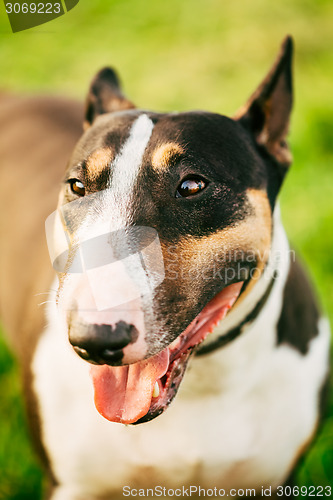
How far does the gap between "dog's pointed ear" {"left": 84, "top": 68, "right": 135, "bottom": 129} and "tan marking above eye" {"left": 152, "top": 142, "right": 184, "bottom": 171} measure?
71 centimetres

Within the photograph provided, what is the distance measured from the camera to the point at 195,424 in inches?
94.2

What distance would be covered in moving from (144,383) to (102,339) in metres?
0.35

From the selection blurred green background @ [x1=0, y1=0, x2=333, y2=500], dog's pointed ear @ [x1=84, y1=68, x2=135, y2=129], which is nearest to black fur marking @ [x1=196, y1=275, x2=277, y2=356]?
dog's pointed ear @ [x1=84, y1=68, x2=135, y2=129]

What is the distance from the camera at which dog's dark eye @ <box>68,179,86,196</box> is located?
2.17 metres

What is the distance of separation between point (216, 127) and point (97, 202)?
1.72 ft

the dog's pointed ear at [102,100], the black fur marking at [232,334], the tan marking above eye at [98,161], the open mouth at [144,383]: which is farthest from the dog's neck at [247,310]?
the dog's pointed ear at [102,100]

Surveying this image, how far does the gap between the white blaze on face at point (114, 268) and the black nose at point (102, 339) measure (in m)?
0.02

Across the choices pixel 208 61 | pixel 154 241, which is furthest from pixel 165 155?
pixel 208 61

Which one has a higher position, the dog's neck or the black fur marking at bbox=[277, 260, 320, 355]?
the dog's neck

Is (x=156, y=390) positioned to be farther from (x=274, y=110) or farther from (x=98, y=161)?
(x=274, y=110)

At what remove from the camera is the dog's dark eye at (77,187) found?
7.13ft

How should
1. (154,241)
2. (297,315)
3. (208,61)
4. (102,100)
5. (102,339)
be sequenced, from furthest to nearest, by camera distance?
(208,61), (102,100), (297,315), (154,241), (102,339)

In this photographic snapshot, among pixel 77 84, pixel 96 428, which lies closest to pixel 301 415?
pixel 96 428

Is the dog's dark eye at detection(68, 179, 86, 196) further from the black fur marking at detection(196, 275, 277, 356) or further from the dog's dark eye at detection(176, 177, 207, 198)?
the black fur marking at detection(196, 275, 277, 356)
